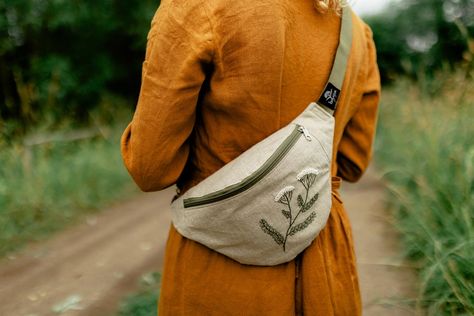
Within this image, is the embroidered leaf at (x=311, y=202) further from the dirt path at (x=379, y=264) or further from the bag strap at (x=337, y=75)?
the dirt path at (x=379, y=264)

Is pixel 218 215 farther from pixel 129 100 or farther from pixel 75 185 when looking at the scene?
pixel 129 100

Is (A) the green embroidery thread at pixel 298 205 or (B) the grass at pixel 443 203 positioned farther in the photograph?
(B) the grass at pixel 443 203

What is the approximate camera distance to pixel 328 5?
1110mm

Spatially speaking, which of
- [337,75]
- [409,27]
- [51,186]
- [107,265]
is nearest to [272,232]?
[337,75]

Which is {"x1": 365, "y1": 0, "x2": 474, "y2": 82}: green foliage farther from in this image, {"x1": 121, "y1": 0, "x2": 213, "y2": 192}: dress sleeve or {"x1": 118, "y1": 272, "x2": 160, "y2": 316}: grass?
{"x1": 121, "y1": 0, "x2": 213, "y2": 192}: dress sleeve

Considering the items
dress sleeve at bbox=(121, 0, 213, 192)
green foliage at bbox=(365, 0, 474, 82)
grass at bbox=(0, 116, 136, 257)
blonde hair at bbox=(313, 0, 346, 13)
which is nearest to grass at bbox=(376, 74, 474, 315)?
blonde hair at bbox=(313, 0, 346, 13)

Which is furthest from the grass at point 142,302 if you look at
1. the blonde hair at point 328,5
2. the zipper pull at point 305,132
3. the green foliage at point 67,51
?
the green foliage at point 67,51

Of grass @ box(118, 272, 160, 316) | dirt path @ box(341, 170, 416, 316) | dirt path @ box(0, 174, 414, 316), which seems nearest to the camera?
dirt path @ box(341, 170, 416, 316)

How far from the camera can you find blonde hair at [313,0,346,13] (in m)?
1.08

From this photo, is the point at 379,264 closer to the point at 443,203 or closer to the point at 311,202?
the point at 443,203

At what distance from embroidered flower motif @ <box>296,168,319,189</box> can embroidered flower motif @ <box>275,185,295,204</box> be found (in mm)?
31

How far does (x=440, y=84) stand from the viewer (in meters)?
4.55

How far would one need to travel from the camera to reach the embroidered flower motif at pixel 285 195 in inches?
42.1

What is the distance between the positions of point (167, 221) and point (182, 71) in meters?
3.81
